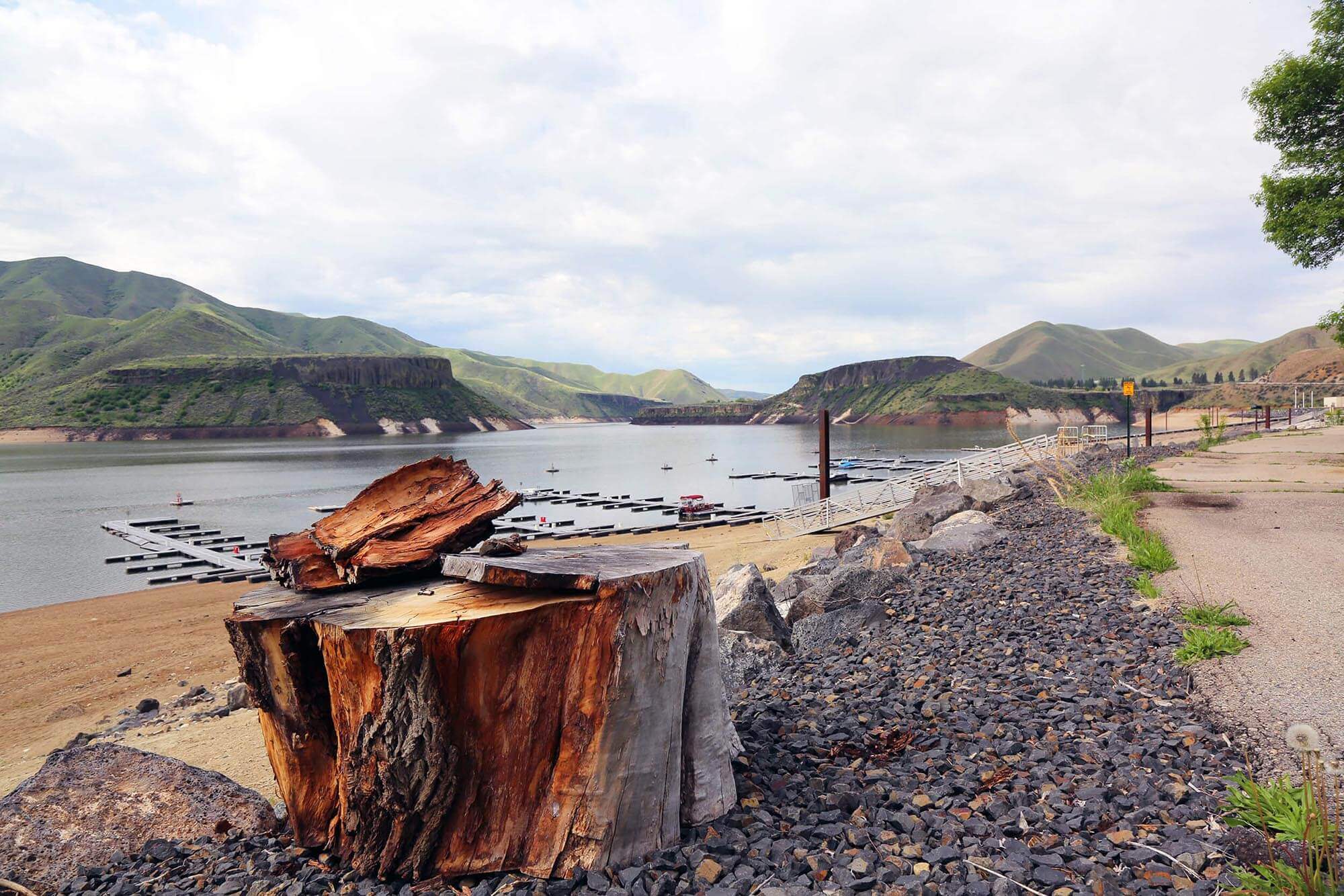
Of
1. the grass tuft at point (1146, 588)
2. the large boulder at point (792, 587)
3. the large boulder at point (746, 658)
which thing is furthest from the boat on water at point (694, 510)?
the large boulder at point (746, 658)

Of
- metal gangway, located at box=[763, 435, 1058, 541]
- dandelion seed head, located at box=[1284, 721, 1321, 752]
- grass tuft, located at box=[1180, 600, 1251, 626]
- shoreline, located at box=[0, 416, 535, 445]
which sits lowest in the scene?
metal gangway, located at box=[763, 435, 1058, 541]

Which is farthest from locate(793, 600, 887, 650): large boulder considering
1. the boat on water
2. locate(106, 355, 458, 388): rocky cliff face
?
locate(106, 355, 458, 388): rocky cliff face

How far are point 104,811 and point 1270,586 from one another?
28.9 ft

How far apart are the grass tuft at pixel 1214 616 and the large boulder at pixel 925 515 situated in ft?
23.1

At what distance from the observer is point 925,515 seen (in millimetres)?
13758

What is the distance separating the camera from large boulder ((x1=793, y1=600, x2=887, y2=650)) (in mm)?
6539

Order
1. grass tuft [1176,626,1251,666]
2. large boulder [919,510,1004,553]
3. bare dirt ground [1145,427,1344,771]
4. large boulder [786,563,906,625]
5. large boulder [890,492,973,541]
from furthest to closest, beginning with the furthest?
large boulder [890,492,973,541] < large boulder [919,510,1004,553] < large boulder [786,563,906,625] < grass tuft [1176,626,1251,666] < bare dirt ground [1145,427,1344,771]

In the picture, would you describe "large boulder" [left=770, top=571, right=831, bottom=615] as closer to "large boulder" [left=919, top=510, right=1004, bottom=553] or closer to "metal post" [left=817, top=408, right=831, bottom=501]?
"large boulder" [left=919, top=510, right=1004, bottom=553]

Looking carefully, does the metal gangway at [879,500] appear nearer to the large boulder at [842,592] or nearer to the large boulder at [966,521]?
the large boulder at [966,521]

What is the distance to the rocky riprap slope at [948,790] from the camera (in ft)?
A: 9.18

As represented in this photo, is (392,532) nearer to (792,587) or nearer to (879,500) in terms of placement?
(792,587)

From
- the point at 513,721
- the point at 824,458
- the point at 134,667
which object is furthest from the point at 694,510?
the point at 513,721

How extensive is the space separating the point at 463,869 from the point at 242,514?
52.6 metres

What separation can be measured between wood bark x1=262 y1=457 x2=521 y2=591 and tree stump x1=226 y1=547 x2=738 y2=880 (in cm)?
59
